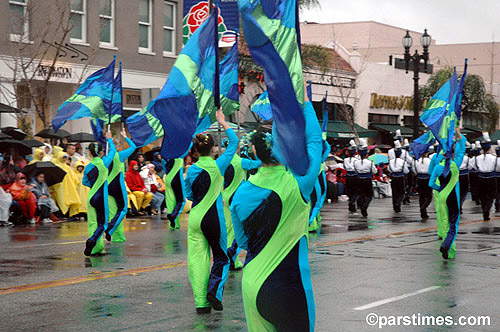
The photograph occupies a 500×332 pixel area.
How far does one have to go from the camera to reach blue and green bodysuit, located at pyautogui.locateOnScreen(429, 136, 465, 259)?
37.8 feet

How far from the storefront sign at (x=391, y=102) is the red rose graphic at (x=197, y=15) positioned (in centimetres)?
2500

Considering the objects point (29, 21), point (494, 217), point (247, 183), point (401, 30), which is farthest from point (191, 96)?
point (401, 30)

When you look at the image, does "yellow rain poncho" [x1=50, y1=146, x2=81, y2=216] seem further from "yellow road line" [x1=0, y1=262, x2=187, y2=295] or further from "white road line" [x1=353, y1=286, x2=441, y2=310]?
"white road line" [x1=353, y1=286, x2=441, y2=310]

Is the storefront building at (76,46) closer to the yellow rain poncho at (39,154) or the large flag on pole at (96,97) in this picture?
the yellow rain poncho at (39,154)

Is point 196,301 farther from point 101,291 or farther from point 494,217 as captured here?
point 494,217

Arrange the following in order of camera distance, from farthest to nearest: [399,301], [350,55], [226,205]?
[350,55]
[226,205]
[399,301]

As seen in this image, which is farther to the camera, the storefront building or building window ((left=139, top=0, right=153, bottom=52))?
building window ((left=139, top=0, right=153, bottom=52))

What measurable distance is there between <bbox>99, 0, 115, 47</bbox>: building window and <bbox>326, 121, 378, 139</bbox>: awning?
1438 centimetres

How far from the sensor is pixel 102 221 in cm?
1212

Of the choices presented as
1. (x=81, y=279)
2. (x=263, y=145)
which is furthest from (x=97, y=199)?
(x=263, y=145)

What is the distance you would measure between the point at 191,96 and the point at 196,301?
252cm

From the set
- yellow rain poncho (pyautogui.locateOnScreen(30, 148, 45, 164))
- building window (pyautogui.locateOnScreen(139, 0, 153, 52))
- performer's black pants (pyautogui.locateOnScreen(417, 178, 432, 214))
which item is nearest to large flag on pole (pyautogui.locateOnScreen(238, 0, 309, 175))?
yellow rain poncho (pyautogui.locateOnScreen(30, 148, 45, 164))

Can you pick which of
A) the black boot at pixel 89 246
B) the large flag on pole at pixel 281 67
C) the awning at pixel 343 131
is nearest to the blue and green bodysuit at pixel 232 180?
the black boot at pixel 89 246

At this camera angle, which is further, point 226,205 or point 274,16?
point 226,205
